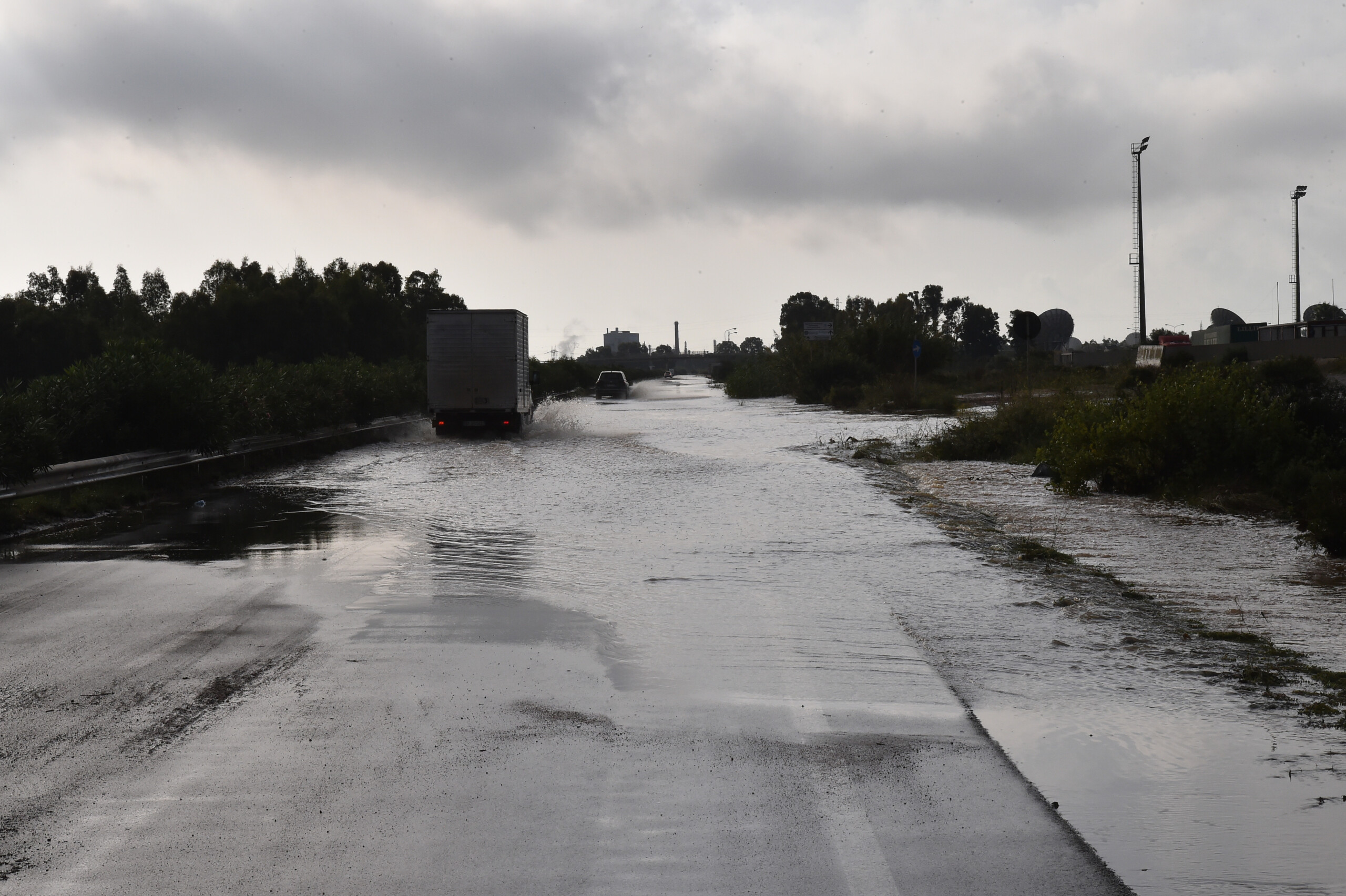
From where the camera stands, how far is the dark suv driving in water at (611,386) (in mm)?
86562

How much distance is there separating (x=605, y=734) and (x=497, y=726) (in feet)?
1.70

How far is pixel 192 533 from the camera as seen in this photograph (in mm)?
13906

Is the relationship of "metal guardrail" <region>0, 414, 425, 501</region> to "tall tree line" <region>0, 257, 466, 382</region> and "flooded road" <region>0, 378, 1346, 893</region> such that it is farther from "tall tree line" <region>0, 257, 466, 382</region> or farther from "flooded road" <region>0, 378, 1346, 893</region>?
"tall tree line" <region>0, 257, 466, 382</region>

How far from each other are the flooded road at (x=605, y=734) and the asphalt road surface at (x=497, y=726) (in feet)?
0.08

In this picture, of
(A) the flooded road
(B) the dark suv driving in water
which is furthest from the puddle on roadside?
(B) the dark suv driving in water

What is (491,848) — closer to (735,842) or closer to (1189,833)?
(735,842)

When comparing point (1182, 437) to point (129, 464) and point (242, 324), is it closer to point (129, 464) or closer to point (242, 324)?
point (129, 464)

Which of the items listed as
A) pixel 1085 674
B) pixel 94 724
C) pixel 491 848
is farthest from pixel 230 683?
pixel 1085 674

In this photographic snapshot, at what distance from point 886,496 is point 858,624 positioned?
377 inches

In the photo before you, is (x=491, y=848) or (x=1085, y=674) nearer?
(x=491, y=848)

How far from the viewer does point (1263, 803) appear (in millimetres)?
4867

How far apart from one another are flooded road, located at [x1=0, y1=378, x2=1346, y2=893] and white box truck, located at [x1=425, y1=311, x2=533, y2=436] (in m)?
22.7

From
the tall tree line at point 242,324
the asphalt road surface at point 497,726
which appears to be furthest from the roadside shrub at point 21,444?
→ the tall tree line at point 242,324

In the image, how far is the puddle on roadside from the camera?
12320 millimetres
